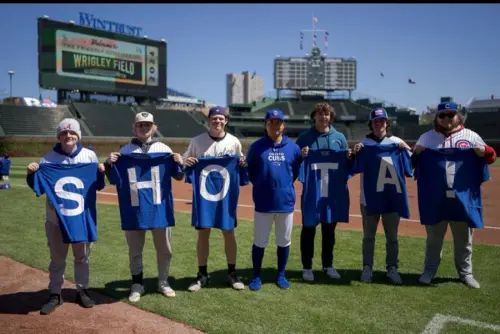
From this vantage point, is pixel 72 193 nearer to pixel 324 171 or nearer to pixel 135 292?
pixel 135 292

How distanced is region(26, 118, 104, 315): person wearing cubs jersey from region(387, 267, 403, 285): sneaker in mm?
3830

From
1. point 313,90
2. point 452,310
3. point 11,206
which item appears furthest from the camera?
point 313,90

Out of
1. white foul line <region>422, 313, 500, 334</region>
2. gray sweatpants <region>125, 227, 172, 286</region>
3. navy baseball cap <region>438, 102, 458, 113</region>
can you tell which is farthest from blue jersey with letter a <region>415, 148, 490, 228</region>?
gray sweatpants <region>125, 227, 172, 286</region>

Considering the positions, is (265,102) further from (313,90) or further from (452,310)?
(452,310)

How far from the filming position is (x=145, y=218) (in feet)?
16.1

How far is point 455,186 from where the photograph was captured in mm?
5410

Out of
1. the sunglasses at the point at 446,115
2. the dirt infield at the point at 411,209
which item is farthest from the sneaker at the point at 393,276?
the dirt infield at the point at 411,209

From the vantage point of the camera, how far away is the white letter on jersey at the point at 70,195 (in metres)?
4.67

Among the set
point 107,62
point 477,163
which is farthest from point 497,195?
point 107,62

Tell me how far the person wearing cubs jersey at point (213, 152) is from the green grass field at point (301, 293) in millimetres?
157

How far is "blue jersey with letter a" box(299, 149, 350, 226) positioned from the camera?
5578 mm

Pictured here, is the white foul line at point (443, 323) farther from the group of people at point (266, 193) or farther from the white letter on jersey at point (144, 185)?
the white letter on jersey at point (144, 185)

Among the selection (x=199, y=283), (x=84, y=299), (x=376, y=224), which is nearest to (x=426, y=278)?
(x=376, y=224)

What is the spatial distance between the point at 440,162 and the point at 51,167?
15.9 feet
